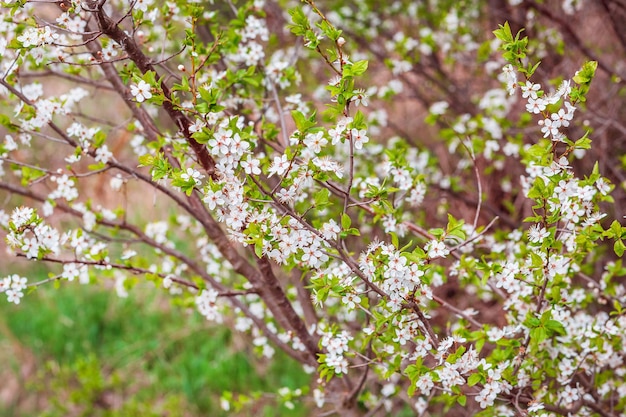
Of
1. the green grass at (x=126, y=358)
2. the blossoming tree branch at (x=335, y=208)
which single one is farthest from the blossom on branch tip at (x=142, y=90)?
the green grass at (x=126, y=358)

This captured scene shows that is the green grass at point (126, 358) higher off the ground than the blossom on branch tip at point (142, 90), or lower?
higher

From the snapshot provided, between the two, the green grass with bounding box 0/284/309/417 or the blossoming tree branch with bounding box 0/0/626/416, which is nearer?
the blossoming tree branch with bounding box 0/0/626/416

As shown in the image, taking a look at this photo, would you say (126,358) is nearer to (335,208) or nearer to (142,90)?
(335,208)

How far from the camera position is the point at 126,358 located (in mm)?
4707

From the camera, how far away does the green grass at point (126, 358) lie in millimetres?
4234

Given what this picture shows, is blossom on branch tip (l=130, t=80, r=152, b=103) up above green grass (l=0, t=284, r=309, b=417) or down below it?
below

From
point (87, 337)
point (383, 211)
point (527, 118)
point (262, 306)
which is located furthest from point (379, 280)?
point (87, 337)

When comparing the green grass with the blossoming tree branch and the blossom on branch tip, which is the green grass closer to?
the blossoming tree branch

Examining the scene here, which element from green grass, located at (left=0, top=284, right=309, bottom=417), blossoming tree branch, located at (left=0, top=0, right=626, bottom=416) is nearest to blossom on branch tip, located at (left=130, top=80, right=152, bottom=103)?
blossoming tree branch, located at (left=0, top=0, right=626, bottom=416)

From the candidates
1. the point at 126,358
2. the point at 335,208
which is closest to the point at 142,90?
the point at 335,208

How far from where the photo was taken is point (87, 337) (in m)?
4.93

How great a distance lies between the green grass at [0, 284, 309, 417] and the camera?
4.23 m

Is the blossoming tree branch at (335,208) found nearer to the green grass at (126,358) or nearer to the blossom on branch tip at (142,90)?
the blossom on branch tip at (142,90)

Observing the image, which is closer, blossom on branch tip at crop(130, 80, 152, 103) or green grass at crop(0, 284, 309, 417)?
blossom on branch tip at crop(130, 80, 152, 103)
